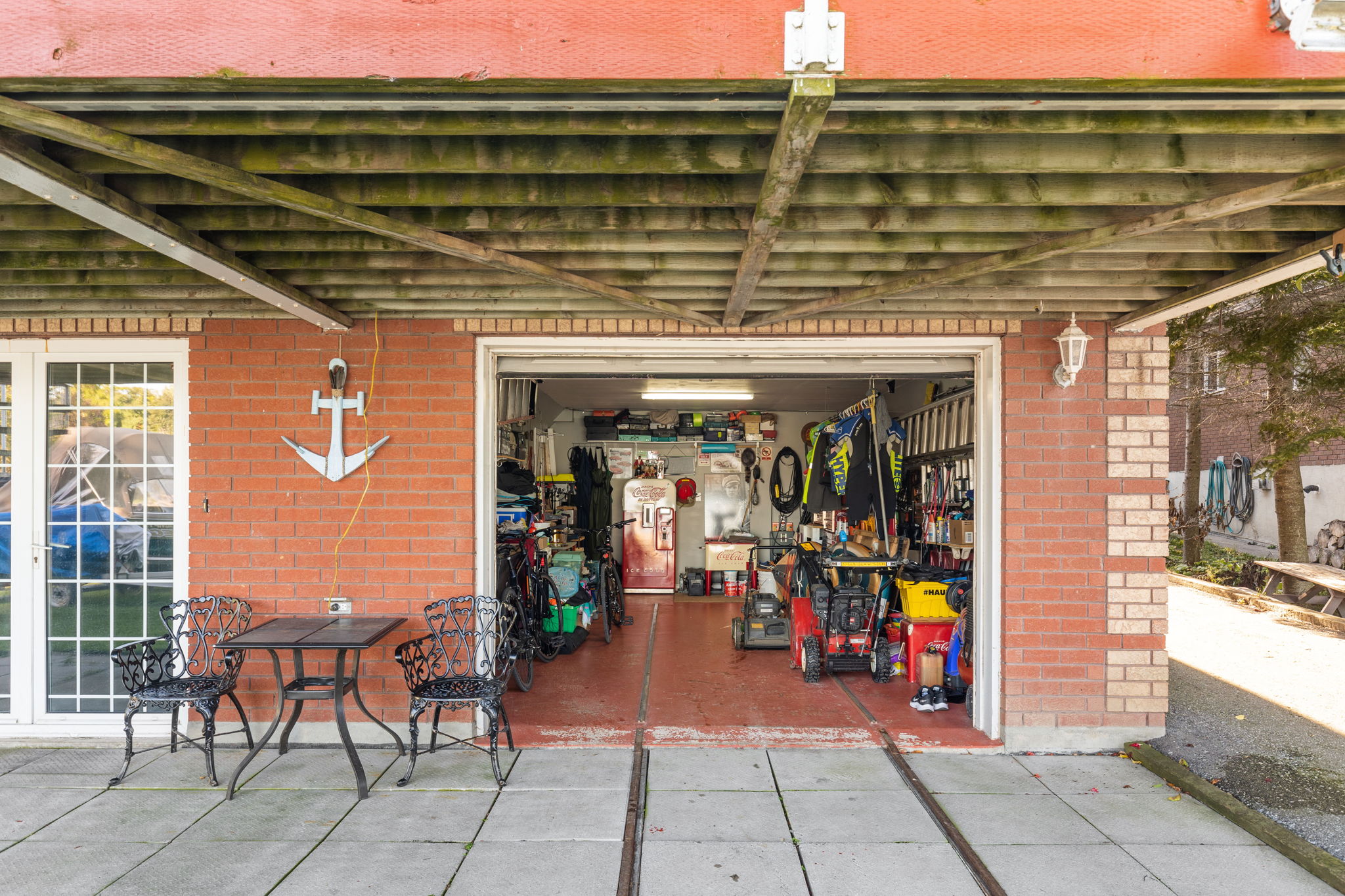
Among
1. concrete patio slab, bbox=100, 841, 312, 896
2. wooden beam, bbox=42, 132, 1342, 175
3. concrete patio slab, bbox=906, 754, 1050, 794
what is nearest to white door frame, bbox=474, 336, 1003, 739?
concrete patio slab, bbox=906, 754, 1050, 794

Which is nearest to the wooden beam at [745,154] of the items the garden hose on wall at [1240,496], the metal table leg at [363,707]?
the metal table leg at [363,707]

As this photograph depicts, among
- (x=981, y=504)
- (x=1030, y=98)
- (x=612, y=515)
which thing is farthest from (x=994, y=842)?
(x=612, y=515)

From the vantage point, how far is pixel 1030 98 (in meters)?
2.10

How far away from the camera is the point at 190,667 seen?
4785 millimetres

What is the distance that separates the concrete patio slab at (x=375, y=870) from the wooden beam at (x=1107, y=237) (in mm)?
3131

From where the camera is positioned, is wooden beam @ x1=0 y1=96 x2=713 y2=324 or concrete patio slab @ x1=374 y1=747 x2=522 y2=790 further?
concrete patio slab @ x1=374 y1=747 x2=522 y2=790

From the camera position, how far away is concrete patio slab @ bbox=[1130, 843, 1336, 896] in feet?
10.4

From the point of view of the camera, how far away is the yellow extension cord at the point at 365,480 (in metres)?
4.82

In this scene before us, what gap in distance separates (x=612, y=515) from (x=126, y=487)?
6.79 metres

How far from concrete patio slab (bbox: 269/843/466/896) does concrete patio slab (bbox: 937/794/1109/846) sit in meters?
2.30

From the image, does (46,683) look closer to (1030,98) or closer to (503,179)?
(503,179)

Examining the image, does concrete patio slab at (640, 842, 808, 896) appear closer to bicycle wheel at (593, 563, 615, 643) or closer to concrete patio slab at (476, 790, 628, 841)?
concrete patio slab at (476, 790, 628, 841)

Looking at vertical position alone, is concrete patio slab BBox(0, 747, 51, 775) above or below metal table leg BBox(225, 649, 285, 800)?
below

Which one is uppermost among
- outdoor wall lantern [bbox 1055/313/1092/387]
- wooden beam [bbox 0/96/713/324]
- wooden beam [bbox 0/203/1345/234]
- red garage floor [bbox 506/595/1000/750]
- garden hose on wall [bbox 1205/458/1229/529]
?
wooden beam [bbox 0/203/1345/234]
